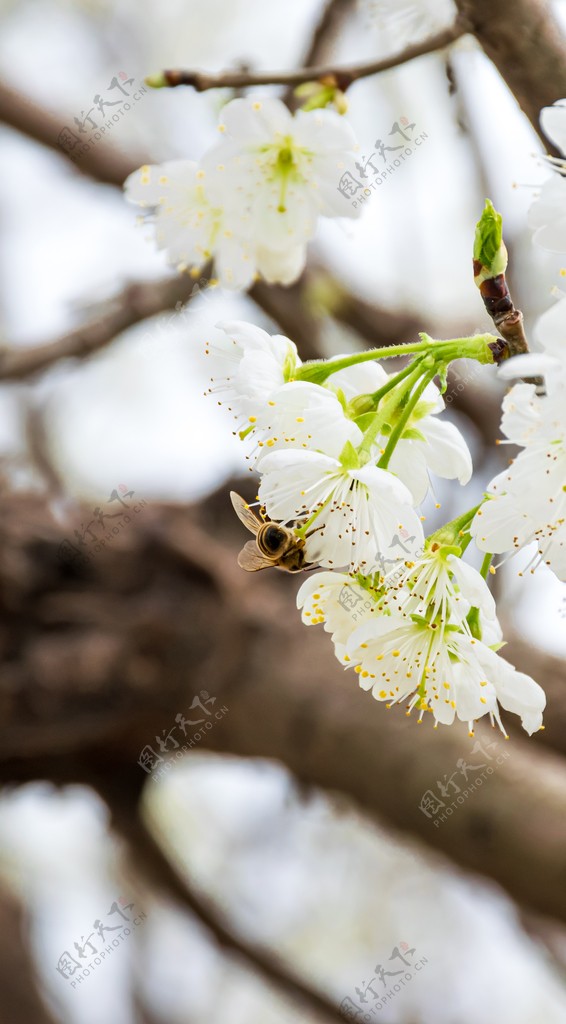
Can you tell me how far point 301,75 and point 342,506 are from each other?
1.58 ft

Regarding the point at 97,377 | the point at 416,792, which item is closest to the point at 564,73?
the point at 416,792

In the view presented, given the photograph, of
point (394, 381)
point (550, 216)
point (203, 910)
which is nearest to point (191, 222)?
point (394, 381)

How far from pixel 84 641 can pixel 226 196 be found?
791 millimetres

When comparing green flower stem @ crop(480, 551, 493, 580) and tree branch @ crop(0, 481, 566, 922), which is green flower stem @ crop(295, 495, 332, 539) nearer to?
green flower stem @ crop(480, 551, 493, 580)

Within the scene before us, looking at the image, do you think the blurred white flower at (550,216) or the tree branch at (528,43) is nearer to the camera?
the blurred white flower at (550,216)

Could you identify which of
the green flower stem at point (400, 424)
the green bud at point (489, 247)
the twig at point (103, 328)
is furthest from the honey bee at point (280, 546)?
the twig at point (103, 328)

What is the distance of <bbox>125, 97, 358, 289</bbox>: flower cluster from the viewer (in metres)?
0.94

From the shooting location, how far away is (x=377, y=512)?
2.04 feet

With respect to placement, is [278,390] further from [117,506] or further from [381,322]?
[381,322]

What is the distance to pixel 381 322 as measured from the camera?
6.16ft

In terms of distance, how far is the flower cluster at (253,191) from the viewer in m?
0.94

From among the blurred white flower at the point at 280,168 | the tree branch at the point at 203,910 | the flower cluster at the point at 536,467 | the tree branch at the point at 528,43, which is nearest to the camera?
the flower cluster at the point at 536,467

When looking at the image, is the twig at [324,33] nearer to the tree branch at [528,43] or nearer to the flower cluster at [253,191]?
the flower cluster at [253,191]

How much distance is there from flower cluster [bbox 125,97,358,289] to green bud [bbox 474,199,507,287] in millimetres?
425
